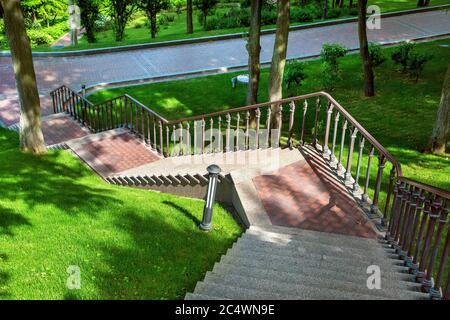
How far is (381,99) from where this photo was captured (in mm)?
14477

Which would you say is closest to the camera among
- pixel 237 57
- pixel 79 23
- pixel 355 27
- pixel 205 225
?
pixel 205 225

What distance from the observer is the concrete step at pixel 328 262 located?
5.24m

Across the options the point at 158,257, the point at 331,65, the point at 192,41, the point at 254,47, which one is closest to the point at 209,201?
the point at 158,257

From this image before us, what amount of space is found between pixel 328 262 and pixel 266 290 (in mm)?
1111

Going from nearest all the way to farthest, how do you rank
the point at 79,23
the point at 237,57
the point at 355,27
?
1. the point at 237,57
2. the point at 355,27
3. the point at 79,23

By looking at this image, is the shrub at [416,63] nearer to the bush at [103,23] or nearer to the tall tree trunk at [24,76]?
the tall tree trunk at [24,76]

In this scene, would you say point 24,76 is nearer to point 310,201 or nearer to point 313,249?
point 310,201

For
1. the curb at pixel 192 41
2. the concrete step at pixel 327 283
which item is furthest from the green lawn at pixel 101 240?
the curb at pixel 192 41
